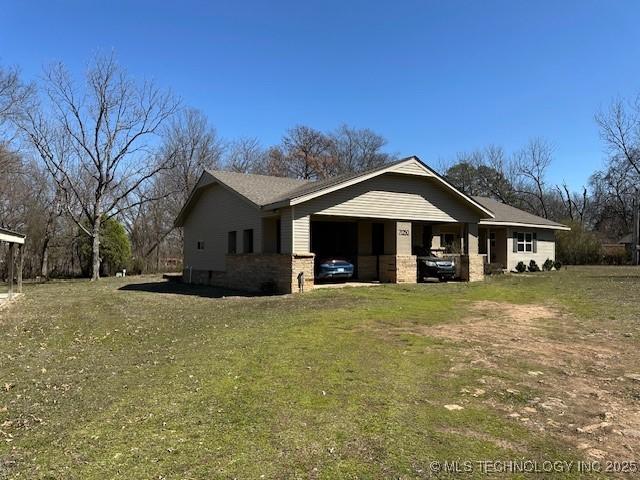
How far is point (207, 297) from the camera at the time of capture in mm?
16062

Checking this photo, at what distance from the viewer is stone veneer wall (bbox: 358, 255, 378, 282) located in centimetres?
1953

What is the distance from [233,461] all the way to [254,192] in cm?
1646

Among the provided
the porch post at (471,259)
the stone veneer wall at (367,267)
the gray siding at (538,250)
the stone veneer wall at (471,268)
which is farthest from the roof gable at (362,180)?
the gray siding at (538,250)

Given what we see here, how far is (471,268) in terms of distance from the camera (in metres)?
20.2

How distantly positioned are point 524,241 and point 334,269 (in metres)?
15.8

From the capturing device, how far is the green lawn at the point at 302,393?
Answer: 3.55 metres

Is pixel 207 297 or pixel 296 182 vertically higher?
pixel 296 182

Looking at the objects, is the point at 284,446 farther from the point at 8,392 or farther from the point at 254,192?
the point at 254,192

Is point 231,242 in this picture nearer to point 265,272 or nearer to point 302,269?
point 265,272

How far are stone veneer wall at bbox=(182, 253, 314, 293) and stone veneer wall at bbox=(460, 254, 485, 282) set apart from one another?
24.1 feet

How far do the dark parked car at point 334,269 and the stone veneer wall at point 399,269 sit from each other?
1475 mm

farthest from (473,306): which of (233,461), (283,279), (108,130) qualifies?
(108,130)

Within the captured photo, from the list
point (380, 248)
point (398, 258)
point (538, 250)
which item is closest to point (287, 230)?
point (398, 258)

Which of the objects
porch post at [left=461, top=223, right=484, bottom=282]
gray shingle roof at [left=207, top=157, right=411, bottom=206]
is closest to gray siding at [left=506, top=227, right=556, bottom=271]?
porch post at [left=461, top=223, right=484, bottom=282]
